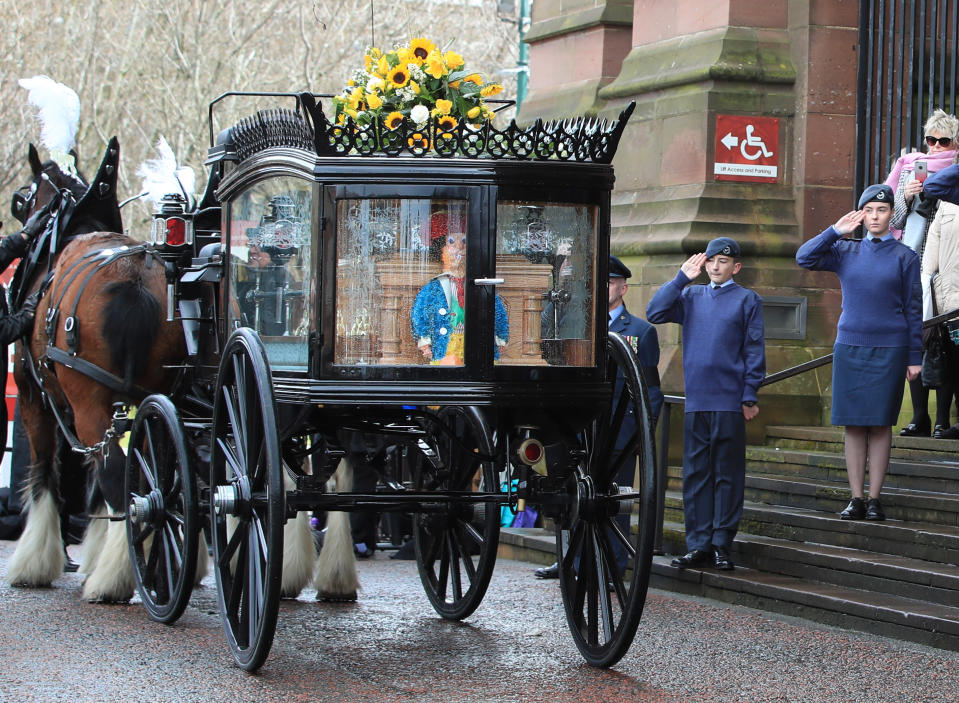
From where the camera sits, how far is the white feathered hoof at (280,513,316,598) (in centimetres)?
895

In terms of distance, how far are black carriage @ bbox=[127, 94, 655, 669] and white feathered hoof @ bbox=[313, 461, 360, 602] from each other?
4.50 feet

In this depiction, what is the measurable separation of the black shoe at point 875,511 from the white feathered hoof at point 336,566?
Result: 2.88 metres

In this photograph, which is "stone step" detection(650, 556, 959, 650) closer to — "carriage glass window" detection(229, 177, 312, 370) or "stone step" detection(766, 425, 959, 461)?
"stone step" detection(766, 425, 959, 461)

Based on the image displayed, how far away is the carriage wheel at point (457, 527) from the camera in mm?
8117

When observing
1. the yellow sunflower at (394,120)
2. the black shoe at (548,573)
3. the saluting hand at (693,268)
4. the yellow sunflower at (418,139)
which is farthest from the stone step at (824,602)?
the yellow sunflower at (394,120)

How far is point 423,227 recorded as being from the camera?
6.69 meters

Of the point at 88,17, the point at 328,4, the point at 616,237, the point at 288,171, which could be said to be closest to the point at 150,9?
the point at 88,17

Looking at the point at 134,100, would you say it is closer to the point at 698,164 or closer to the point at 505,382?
the point at 698,164

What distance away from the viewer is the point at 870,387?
906 centimetres

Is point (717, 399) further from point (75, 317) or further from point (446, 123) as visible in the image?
point (75, 317)

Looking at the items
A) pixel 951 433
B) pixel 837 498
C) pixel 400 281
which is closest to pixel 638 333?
pixel 837 498

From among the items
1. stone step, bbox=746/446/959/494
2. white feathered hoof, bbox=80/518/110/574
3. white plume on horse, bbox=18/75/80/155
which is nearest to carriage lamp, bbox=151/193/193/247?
white plume on horse, bbox=18/75/80/155

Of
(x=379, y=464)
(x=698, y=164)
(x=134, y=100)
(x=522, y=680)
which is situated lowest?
(x=522, y=680)

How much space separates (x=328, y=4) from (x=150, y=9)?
3259 millimetres
